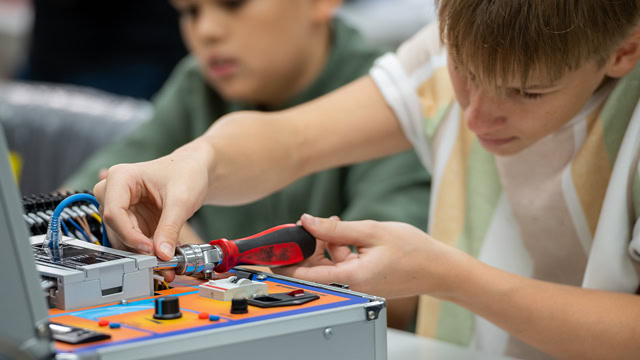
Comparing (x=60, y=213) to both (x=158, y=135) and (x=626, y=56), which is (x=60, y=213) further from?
(x=158, y=135)

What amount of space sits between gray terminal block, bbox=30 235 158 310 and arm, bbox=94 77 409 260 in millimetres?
28

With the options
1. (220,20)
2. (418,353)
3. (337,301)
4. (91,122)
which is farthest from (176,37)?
(337,301)

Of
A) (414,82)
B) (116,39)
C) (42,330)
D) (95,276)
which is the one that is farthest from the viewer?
(116,39)

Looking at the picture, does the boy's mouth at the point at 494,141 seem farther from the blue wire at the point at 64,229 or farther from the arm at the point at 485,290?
the blue wire at the point at 64,229

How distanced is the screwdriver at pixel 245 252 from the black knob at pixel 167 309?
89mm

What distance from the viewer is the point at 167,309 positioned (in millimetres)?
584

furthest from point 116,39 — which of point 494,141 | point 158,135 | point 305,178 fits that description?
point 494,141

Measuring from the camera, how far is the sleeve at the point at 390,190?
145cm

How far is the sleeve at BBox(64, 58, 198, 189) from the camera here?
65.9 inches

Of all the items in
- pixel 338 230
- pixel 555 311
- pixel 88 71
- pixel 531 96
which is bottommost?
pixel 555 311

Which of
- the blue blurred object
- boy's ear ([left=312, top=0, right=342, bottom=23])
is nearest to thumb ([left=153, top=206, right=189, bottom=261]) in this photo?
boy's ear ([left=312, top=0, right=342, bottom=23])

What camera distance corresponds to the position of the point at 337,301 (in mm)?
636

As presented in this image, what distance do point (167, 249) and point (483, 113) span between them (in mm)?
362

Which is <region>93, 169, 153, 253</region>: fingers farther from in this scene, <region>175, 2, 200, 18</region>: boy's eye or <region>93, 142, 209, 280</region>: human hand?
<region>175, 2, 200, 18</region>: boy's eye
